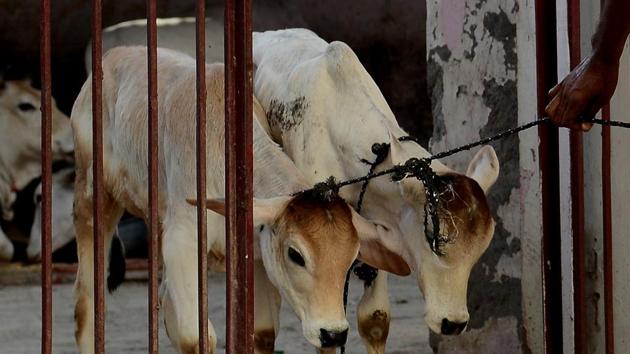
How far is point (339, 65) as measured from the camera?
554 cm

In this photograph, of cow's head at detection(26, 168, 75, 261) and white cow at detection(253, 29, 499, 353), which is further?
cow's head at detection(26, 168, 75, 261)

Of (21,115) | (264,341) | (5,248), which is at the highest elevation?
(21,115)

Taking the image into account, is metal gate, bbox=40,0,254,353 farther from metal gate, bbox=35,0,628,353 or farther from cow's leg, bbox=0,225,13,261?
cow's leg, bbox=0,225,13,261

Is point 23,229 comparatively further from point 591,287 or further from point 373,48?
point 591,287

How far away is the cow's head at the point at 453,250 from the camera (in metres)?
4.87

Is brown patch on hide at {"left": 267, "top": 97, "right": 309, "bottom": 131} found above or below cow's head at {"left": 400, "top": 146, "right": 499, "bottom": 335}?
above

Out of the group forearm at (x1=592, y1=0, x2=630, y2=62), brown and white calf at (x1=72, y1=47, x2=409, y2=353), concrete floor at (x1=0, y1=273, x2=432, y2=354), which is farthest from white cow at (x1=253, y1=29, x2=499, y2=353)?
forearm at (x1=592, y1=0, x2=630, y2=62)

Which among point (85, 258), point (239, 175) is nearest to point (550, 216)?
point (239, 175)

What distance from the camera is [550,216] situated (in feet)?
16.6

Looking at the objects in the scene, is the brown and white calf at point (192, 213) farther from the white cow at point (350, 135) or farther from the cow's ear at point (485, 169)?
the cow's ear at point (485, 169)

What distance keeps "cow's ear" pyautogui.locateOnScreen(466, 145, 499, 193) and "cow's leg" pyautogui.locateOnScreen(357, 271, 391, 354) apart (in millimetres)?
755

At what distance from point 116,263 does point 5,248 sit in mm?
3190

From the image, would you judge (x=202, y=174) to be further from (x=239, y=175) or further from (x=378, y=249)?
(x=378, y=249)

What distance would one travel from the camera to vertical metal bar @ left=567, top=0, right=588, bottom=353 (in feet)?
15.6
